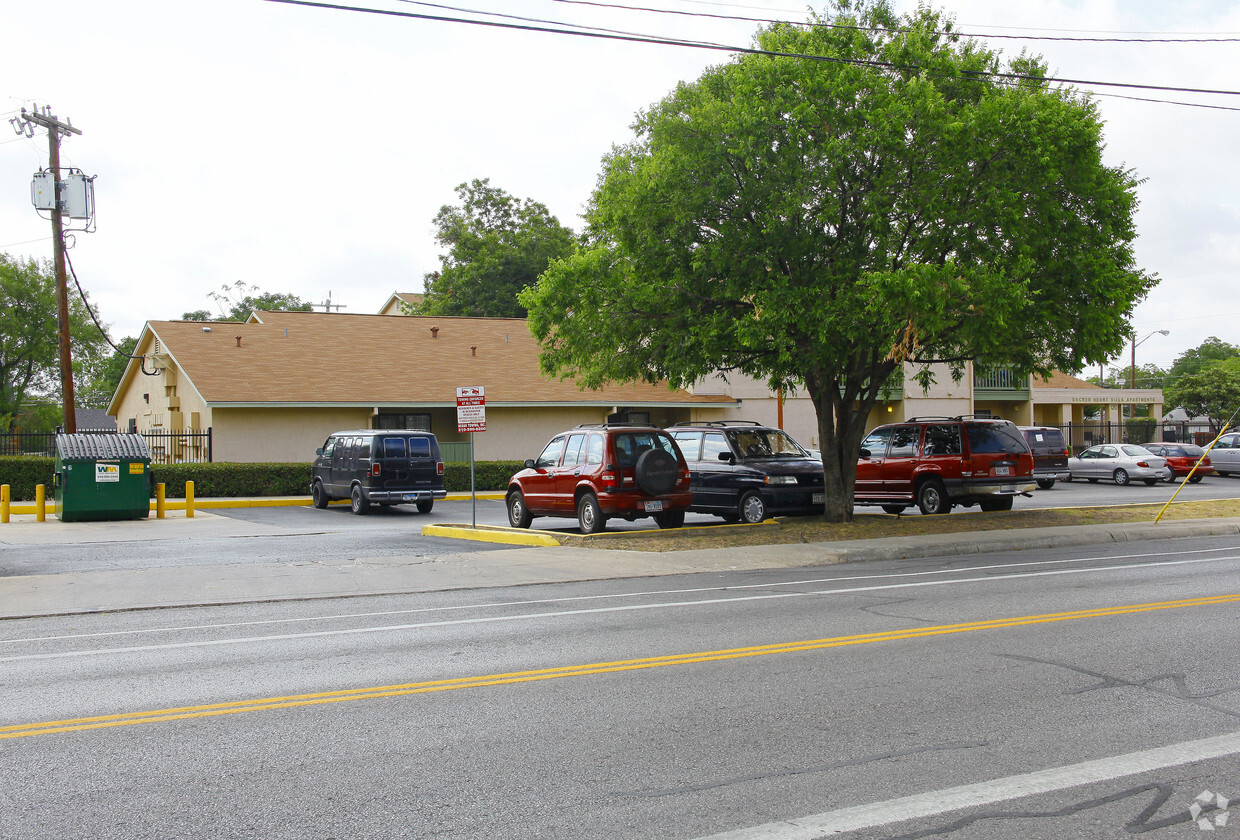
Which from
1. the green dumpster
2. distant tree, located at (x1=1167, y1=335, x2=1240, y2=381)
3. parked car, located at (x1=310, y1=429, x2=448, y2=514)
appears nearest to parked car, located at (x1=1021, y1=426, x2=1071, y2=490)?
parked car, located at (x1=310, y1=429, x2=448, y2=514)

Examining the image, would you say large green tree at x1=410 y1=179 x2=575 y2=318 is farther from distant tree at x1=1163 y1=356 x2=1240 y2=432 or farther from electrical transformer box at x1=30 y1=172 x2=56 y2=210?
distant tree at x1=1163 y1=356 x2=1240 y2=432

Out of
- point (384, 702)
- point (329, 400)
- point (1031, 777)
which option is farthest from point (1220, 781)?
point (329, 400)

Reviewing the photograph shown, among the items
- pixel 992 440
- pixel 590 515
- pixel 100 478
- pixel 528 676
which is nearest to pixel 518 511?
pixel 590 515

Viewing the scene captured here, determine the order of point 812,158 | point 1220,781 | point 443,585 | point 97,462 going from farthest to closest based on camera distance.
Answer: point 97,462, point 812,158, point 443,585, point 1220,781

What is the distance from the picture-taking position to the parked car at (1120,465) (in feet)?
108

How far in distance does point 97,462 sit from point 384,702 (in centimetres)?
1721

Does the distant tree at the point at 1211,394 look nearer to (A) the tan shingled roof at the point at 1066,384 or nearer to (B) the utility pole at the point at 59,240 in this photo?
(A) the tan shingled roof at the point at 1066,384

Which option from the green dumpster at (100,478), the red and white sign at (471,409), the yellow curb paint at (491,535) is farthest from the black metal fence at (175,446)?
the red and white sign at (471,409)

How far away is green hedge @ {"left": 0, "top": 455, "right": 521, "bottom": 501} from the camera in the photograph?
25.8 m

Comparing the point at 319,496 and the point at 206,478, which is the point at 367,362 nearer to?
the point at 206,478

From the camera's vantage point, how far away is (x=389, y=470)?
75.6 feet

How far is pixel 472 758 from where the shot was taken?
524 cm

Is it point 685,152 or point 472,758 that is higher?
point 685,152

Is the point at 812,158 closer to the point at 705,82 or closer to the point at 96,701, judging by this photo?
the point at 705,82
